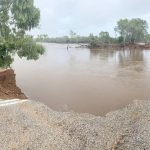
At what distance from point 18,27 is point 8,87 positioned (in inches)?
190

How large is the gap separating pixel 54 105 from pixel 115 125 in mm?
7340

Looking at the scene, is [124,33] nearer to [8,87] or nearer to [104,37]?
[104,37]

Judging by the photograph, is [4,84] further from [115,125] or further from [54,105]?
[115,125]

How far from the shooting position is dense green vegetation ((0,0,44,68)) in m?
20.5

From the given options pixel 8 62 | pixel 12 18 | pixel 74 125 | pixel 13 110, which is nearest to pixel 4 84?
pixel 8 62

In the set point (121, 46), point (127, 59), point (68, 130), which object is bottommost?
point (68, 130)

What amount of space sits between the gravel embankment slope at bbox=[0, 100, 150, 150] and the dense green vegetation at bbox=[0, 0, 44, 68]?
5540 mm

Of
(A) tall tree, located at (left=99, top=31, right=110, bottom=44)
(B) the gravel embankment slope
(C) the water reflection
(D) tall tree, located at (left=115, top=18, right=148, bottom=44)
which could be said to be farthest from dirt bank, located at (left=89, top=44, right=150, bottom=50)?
(B) the gravel embankment slope

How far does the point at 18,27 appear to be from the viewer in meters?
21.3

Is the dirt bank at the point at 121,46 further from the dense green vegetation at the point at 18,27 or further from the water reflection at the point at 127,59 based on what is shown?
the dense green vegetation at the point at 18,27

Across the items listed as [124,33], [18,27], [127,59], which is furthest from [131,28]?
[18,27]

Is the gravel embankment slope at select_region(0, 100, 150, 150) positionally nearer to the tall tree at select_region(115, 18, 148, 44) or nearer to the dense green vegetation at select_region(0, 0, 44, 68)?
the dense green vegetation at select_region(0, 0, 44, 68)

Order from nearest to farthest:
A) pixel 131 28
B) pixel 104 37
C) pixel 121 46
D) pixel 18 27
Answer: pixel 18 27
pixel 131 28
pixel 121 46
pixel 104 37

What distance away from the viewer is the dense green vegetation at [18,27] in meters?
20.5
